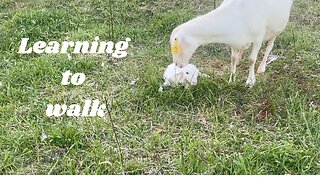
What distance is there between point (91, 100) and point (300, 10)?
9.84 feet

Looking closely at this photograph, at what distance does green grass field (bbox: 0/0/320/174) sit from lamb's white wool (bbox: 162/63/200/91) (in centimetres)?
8

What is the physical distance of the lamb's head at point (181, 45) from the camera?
3889 millimetres

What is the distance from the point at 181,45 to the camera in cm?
391

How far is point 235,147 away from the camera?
11.7ft

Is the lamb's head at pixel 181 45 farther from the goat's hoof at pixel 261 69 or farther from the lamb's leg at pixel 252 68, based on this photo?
the goat's hoof at pixel 261 69

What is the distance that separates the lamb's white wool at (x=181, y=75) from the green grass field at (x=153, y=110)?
8 centimetres

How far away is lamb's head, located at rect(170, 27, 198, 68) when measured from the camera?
3.89 meters

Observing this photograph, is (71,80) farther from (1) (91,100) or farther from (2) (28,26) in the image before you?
(2) (28,26)

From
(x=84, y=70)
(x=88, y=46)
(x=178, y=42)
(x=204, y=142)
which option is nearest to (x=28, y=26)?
(x=88, y=46)

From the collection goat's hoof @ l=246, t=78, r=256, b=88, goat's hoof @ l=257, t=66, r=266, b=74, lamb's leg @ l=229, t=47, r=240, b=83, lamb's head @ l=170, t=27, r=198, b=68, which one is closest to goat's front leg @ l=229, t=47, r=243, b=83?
lamb's leg @ l=229, t=47, r=240, b=83

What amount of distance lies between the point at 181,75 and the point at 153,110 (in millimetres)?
349

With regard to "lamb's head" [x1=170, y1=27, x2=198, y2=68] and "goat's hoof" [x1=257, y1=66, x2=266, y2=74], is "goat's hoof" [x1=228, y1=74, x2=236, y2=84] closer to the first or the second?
"goat's hoof" [x1=257, y1=66, x2=266, y2=74]
